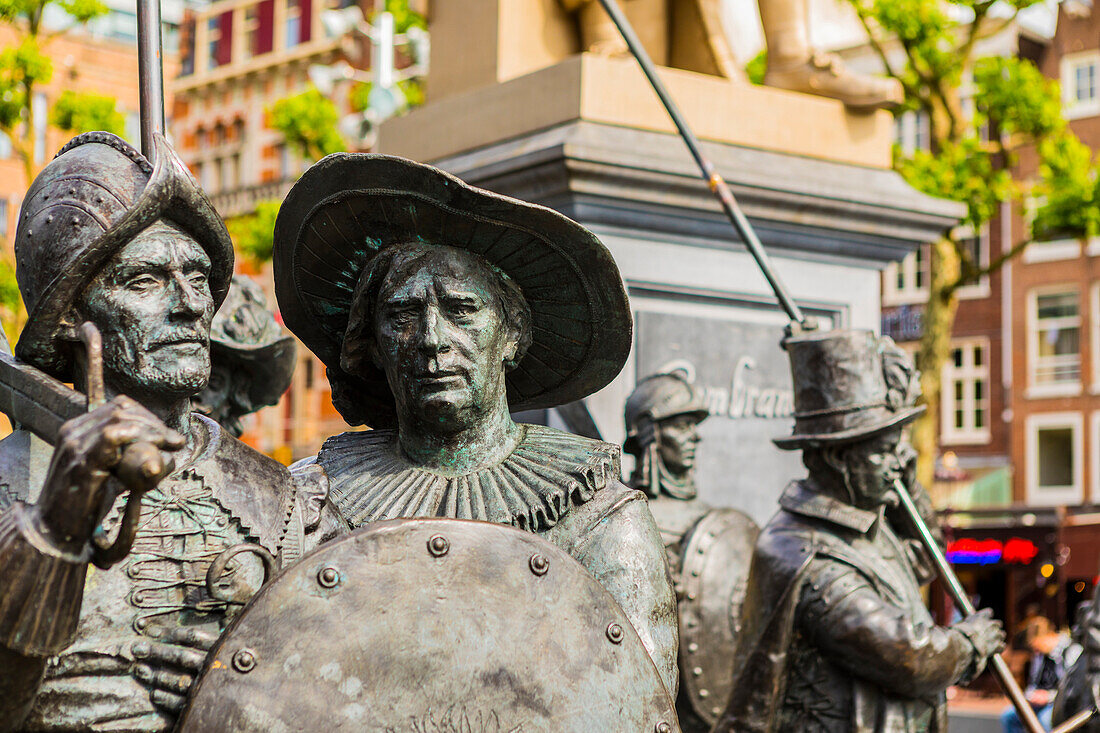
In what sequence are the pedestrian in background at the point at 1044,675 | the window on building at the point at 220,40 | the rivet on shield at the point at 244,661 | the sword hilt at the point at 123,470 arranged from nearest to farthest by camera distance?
the sword hilt at the point at 123,470
the rivet on shield at the point at 244,661
the pedestrian in background at the point at 1044,675
the window on building at the point at 220,40

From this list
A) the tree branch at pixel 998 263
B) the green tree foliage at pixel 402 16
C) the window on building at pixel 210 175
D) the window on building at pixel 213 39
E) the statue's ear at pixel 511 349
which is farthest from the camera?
the window on building at pixel 213 39

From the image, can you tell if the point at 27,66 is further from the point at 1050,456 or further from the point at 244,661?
the point at 1050,456

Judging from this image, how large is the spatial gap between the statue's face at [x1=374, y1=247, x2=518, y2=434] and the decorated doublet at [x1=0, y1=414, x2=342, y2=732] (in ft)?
1.06

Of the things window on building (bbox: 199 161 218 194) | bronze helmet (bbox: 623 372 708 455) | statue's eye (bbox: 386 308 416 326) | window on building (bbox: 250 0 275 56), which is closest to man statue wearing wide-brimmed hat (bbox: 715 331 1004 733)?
bronze helmet (bbox: 623 372 708 455)

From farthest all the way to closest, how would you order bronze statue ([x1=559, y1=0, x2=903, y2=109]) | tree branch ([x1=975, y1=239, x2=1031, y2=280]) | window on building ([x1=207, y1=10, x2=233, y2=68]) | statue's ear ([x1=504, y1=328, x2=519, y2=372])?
window on building ([x1=207, y1=10, x2=233, y2=68]) → tree branch ([x1=975, y1=239, x2=1031, y2=280]) → bronze statue ([x1=559, y1=0, x2=903, y2=109]) → statue's ear ([x1=504, y1=328, x2=519, y2=372])

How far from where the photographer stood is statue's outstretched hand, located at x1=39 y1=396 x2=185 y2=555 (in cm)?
228

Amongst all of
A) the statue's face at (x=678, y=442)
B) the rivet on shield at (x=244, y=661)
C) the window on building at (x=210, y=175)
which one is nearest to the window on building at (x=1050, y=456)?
the window on building at (x=210, y=175)

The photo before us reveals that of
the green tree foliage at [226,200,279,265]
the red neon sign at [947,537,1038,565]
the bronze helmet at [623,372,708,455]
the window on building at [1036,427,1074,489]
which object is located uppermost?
the green tree foliage at [226,200,279,265]

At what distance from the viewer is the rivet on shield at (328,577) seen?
2676 mm

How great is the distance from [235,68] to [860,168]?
44083 millimetres

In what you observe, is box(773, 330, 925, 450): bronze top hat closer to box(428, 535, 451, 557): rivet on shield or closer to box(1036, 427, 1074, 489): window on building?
box(428, 535, 451, 557): rivet on shield

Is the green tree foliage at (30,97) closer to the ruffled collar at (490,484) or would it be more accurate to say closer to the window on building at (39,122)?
the ruffled collar at (490,484)

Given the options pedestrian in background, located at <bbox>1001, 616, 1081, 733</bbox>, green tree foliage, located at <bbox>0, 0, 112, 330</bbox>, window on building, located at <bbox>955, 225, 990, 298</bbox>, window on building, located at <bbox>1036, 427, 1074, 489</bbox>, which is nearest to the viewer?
pedestrian in background, located at <bbox>1001, 616, 1081, 733</bbox>

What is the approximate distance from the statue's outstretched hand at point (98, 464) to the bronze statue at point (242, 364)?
124 inches
